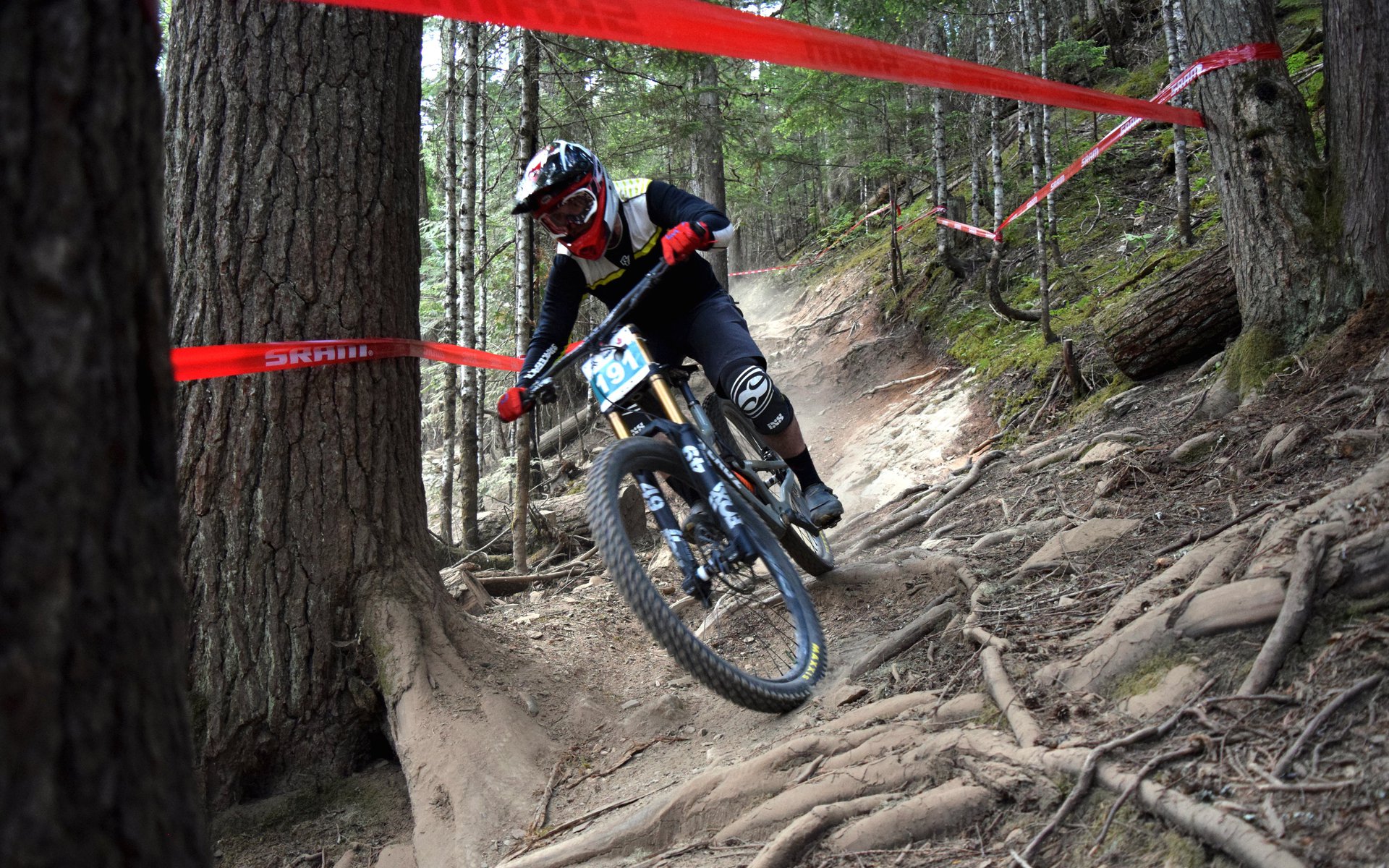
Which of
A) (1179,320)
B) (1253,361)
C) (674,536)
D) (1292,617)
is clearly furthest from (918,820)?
(1179,320)

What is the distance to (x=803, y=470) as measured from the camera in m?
4.58

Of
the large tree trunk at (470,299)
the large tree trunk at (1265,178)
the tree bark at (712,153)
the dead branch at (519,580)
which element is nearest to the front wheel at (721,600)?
the dead branch at (519,580)

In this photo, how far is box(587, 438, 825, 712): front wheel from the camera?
2.96 m

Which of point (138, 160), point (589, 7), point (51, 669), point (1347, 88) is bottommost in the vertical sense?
point (51, 669)

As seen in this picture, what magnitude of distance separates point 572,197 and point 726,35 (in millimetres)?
906

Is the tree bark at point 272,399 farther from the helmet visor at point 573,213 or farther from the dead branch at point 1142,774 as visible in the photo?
the dead branch at point 1142,774

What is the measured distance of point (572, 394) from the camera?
486 inches

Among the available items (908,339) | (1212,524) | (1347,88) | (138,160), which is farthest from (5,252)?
(908,339)

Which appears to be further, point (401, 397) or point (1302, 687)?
point (401, 397)

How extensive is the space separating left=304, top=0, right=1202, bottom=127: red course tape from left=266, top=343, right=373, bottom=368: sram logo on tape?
1326 mm

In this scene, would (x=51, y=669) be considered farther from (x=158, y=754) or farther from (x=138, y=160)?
(x=138, y=160)

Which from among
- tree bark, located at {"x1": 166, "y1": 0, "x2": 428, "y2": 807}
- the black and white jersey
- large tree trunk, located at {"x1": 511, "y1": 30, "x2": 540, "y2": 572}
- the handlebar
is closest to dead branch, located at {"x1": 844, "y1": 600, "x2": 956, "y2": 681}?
the handlebar

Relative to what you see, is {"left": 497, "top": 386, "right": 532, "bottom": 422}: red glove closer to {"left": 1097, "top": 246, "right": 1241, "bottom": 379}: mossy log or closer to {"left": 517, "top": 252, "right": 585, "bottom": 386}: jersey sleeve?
{"left": 517, "top": 252, "right": 585, "bottom": 386}: jersey sleeve

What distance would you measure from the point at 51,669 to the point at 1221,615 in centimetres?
251
